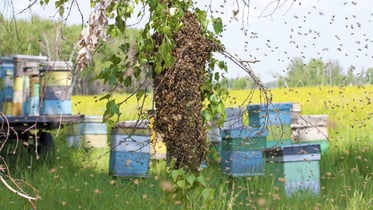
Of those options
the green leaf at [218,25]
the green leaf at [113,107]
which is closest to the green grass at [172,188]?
the green leaf at [113,107]

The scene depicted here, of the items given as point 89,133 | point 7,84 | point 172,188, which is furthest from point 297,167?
point 89,133

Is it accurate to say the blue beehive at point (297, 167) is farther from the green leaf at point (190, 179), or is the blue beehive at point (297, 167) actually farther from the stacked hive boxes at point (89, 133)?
the stacked hive boxes at point (89, 133)

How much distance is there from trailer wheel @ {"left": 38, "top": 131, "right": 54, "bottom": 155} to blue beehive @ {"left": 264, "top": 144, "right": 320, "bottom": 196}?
9.40 ft

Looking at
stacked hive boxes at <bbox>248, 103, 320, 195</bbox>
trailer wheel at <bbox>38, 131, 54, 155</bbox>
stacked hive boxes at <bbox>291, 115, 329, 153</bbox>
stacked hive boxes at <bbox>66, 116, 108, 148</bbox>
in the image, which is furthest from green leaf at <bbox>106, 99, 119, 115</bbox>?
stacked hive boxes at <bbox>66, 116, 108, 148</bbox>

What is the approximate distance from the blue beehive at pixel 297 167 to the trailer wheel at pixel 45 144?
286cm

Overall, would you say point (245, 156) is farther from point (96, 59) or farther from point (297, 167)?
point (96, 59)

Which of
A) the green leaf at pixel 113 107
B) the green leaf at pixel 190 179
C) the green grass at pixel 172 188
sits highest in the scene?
→ the green leaf at pixel 113 107

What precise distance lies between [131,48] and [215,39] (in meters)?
0.44

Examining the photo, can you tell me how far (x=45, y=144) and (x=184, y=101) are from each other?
4454 millimetres

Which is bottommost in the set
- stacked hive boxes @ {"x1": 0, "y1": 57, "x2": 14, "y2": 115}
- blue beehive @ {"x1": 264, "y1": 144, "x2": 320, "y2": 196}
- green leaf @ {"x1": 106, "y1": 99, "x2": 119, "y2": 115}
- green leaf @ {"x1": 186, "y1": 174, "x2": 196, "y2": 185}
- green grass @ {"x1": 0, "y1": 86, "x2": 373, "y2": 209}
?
green grass @ {"x1": 0, "y1": 86, "x2": 373, "y2": 209}

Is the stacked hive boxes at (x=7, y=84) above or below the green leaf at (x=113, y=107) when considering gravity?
above

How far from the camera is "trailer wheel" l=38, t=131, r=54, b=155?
7.30 m

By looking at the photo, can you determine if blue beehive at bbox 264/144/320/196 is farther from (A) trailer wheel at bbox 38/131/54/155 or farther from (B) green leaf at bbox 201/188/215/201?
(A) trailer wheel at bbox 38/131/54/155

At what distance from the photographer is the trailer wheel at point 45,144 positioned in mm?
7305
